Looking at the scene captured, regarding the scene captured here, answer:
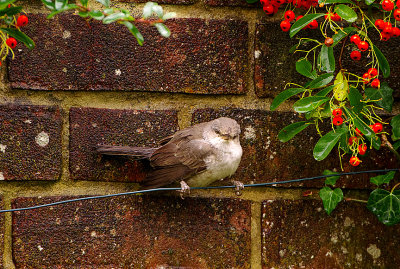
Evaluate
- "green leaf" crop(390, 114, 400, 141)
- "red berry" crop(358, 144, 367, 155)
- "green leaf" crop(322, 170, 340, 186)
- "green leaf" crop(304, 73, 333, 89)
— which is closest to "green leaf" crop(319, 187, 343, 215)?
"green leaf" crop(322, 170, 340, 186)

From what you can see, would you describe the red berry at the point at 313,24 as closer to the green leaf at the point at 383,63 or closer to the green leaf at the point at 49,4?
the green leaf at the point at 383,63

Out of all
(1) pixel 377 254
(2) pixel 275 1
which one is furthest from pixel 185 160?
(1) pixel 377 254

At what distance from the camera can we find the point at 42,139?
1.69 m

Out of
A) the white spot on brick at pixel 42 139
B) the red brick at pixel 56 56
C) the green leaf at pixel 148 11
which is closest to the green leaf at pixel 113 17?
the green leaf at pixel 148 11

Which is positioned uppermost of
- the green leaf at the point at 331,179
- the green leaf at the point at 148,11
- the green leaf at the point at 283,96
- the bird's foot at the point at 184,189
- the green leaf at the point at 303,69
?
the green leaf at the point at 148,11

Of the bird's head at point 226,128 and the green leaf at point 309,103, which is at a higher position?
the green leaf at point 309,103

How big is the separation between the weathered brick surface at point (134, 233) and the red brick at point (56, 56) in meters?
0.39

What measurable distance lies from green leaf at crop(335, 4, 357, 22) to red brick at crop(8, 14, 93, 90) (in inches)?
31.6

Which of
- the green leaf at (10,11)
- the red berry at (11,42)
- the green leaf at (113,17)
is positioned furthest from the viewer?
the red berry at (11,42)

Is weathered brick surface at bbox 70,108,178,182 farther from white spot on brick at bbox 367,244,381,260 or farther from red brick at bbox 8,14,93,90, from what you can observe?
white spot on brick at bbox 367,244,381,260

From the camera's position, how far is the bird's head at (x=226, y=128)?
169 centimetres

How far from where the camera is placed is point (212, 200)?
177cm

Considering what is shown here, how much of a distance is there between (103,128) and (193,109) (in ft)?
1.01

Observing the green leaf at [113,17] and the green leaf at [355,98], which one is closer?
the green leaf at [113,17]
